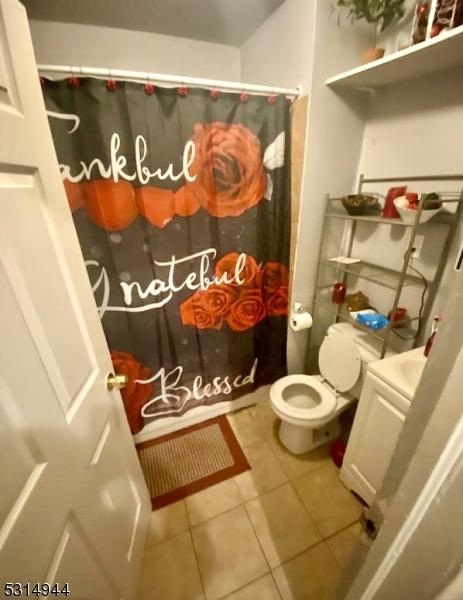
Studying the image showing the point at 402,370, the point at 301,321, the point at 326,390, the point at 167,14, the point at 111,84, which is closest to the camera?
the point at 111,84

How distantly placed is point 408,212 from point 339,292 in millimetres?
612

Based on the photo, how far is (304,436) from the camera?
4.98ft

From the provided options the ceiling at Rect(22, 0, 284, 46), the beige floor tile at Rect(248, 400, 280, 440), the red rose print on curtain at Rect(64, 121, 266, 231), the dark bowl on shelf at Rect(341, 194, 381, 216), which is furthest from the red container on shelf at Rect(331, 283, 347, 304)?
the ceiling at Rect(22, 0, 284, 46)

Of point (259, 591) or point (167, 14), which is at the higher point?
point (167, 14)

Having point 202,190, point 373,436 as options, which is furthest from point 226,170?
point 373,436

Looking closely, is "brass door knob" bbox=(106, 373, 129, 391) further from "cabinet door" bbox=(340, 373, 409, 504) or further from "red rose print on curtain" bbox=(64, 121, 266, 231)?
"cabinet door" bbox=(340, 373, 409, 504)

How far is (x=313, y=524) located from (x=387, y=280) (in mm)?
1321

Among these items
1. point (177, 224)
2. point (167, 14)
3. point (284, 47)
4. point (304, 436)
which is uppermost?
point (167, 14)

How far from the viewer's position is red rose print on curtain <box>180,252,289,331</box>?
147cm

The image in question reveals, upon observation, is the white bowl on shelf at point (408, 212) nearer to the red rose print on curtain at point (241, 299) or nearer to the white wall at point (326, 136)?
the white wall at point (326, 136)

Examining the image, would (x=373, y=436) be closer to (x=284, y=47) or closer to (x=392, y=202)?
(x=392, y=202)

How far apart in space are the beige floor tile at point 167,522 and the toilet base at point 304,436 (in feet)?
2.21

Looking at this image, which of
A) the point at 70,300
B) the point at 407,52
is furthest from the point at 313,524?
the point at 407,52

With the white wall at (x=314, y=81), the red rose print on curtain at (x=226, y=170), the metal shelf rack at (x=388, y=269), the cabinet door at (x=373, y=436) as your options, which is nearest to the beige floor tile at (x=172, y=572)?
the cabinet door at (x=373, y=436)
